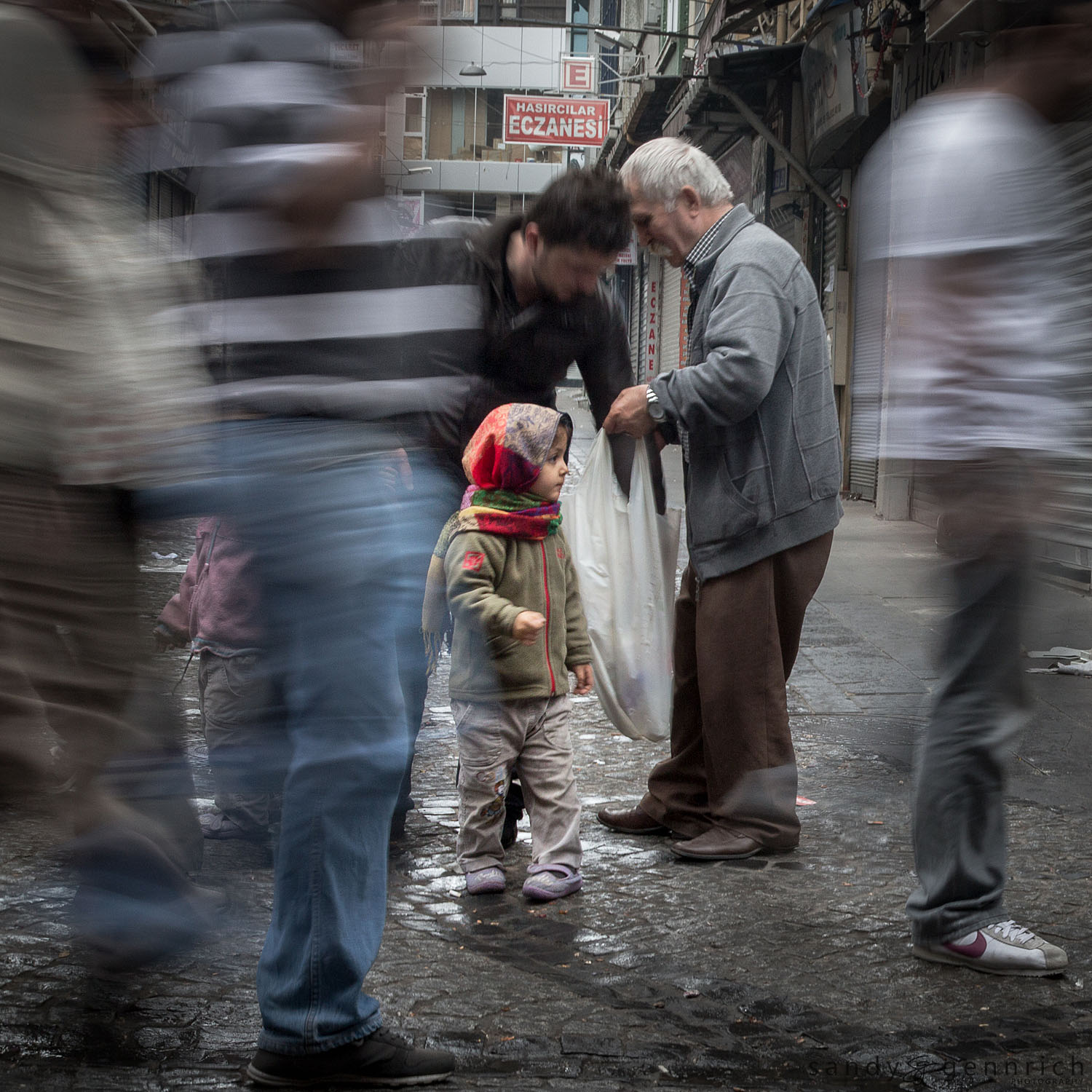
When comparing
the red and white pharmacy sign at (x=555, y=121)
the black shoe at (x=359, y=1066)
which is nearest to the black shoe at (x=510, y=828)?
the black shoe at (x=359, y=1066)

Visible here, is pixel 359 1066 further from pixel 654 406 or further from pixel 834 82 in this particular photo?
pixel 834 82

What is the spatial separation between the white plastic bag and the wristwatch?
10.4 inches

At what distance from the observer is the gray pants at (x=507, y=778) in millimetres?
3562

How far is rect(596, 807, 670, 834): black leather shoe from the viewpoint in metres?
4.07

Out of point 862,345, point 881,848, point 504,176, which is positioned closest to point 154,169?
point 881,848

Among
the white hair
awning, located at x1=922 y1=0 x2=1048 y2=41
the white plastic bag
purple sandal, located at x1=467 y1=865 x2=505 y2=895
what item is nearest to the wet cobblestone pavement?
purple sandal, located at x1=467 y1=865 x2=505 y2=895

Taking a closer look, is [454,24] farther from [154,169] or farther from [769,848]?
[769,848]

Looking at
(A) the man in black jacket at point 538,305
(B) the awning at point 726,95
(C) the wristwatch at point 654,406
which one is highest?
(B) the awning at point 726,95

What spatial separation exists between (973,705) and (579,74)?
27469 mm

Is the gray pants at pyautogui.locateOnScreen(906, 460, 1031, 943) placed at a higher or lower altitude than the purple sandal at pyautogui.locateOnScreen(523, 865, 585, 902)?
higher

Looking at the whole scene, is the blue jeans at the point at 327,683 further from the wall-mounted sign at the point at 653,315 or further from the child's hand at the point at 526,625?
the wall-mounted sign at the point at 653,315

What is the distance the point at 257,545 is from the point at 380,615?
0.23 m

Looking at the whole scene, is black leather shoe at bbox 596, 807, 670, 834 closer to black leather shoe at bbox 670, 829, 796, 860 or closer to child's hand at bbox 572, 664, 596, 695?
black leather shoe at bbox 670, 829, 796, 860

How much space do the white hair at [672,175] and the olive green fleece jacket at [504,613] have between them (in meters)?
0.99
